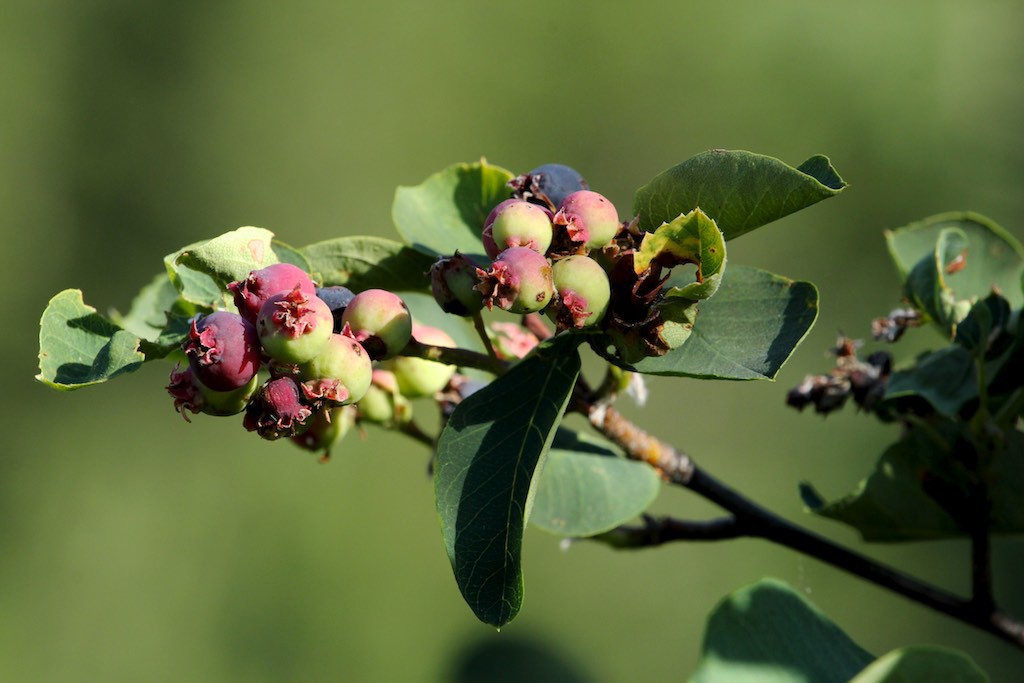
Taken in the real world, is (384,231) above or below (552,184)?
below

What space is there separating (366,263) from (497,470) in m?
0.23

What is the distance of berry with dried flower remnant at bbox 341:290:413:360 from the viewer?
2.02 feet

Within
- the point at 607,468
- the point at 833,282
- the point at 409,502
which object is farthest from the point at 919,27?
the point at 607,468

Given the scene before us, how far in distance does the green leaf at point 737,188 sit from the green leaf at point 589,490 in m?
0.30

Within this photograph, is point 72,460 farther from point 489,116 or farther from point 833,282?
point 833,282

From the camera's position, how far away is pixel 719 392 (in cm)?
312

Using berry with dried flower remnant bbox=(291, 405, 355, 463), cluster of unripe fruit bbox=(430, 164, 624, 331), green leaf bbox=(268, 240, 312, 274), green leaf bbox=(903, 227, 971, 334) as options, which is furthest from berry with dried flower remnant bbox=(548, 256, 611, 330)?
green leaf bbox=(903, 227, 971, 334)

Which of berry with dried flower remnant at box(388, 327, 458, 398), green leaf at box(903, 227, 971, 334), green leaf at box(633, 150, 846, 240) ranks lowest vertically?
berry with dried flower remnant at box(388, 327, 458, 398)

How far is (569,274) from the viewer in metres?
0.58

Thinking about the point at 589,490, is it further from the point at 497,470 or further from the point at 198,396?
the point at 198,396

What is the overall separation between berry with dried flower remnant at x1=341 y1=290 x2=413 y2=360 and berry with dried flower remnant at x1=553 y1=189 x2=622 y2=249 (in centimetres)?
12

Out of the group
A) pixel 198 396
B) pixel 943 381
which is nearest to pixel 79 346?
pixel 198 396

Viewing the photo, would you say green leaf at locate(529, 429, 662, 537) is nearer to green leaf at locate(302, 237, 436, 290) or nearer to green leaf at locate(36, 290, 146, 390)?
green leaf at locate(302, 237, 436, 290)

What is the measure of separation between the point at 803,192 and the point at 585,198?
0.43 ft
